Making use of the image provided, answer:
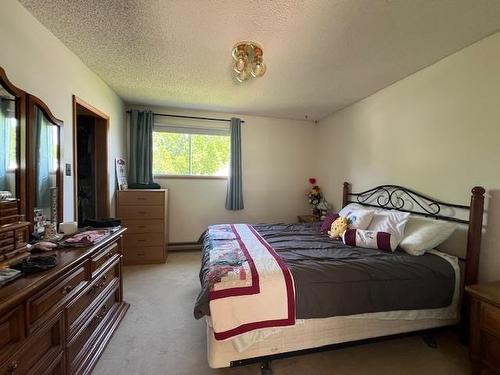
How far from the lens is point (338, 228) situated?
2520 millimetres

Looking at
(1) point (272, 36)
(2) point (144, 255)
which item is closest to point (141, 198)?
(2) point (144, 255)

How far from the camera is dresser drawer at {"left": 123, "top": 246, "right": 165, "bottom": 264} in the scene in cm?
337

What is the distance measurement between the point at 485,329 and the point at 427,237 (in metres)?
0.71

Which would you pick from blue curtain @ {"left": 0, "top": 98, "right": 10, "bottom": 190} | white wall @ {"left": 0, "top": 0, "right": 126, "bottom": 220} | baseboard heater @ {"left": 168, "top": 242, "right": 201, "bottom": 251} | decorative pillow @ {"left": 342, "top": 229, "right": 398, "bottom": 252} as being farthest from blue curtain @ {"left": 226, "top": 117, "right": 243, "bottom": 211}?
blue curtain @ {"left": 0, "top": 98, "right": 10, "bottom": 190}

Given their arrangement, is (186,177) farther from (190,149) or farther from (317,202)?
(317,202)

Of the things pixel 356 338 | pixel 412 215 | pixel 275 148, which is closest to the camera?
pixel 356 338

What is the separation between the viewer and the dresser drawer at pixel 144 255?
133 inches

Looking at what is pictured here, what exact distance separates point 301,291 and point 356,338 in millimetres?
602

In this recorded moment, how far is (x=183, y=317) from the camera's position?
216 centimetres

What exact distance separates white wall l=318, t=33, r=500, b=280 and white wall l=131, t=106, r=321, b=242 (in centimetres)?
131

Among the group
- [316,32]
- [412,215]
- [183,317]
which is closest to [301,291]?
[183,317]

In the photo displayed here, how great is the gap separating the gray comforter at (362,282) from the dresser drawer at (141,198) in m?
2.01

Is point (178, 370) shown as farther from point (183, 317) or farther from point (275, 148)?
point (275, 148)

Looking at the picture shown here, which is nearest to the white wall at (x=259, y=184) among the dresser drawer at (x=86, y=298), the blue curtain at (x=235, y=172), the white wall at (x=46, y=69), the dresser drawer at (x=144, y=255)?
the blue curtain at (x=235, y=172)
